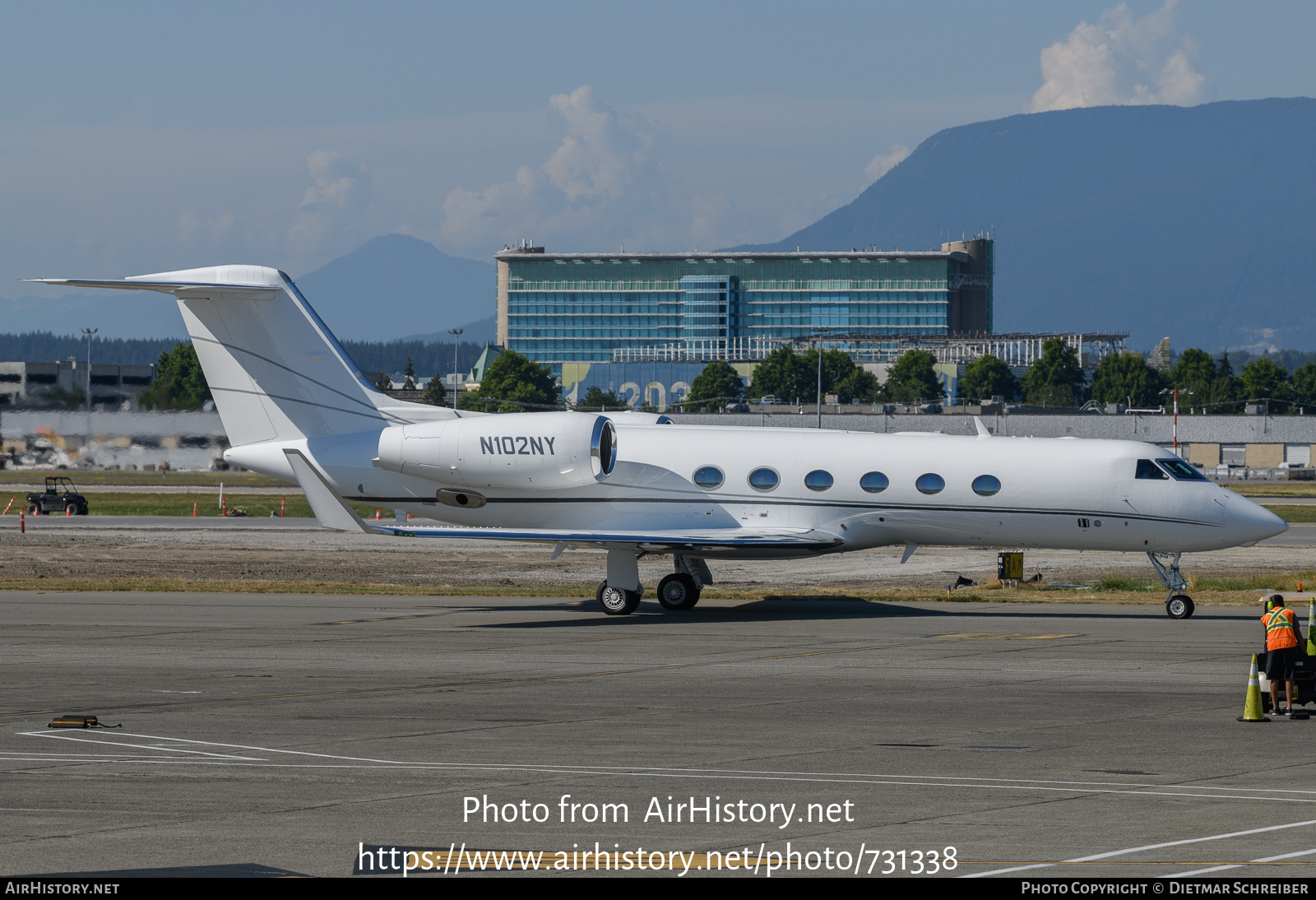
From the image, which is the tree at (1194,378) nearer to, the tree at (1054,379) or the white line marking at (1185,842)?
the tree at (1054,379)

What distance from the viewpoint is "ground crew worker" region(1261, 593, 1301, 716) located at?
16266 millimetres

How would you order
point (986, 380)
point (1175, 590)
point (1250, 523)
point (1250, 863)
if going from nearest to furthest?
point (1250, 863)
point (1250, 523)
point (1175, 590)
point (986, 380)

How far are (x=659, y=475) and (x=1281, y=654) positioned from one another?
14.2m

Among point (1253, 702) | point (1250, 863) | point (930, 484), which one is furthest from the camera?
point (930, 484)

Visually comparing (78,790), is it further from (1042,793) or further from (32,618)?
(32,618)

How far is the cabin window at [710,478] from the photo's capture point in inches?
1113

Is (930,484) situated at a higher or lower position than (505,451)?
lower

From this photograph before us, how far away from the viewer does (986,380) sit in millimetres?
187625

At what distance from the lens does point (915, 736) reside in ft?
47.9

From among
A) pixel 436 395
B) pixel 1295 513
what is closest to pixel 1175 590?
pixel 1295 513

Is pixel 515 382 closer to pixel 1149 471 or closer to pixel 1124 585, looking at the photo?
pixel 1124 585

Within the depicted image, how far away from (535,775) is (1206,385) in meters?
169

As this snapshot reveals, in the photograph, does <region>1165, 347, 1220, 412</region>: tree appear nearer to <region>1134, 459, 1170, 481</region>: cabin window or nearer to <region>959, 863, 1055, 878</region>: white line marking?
<region>1134, 459, 1170, 481</region>: cabin window

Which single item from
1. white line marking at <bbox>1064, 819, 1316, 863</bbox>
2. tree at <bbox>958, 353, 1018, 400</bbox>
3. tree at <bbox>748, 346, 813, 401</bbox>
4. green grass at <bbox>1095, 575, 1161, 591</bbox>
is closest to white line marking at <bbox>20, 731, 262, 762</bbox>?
white line marking at <bbox>1064, 819, 1316, 863</bbox>
